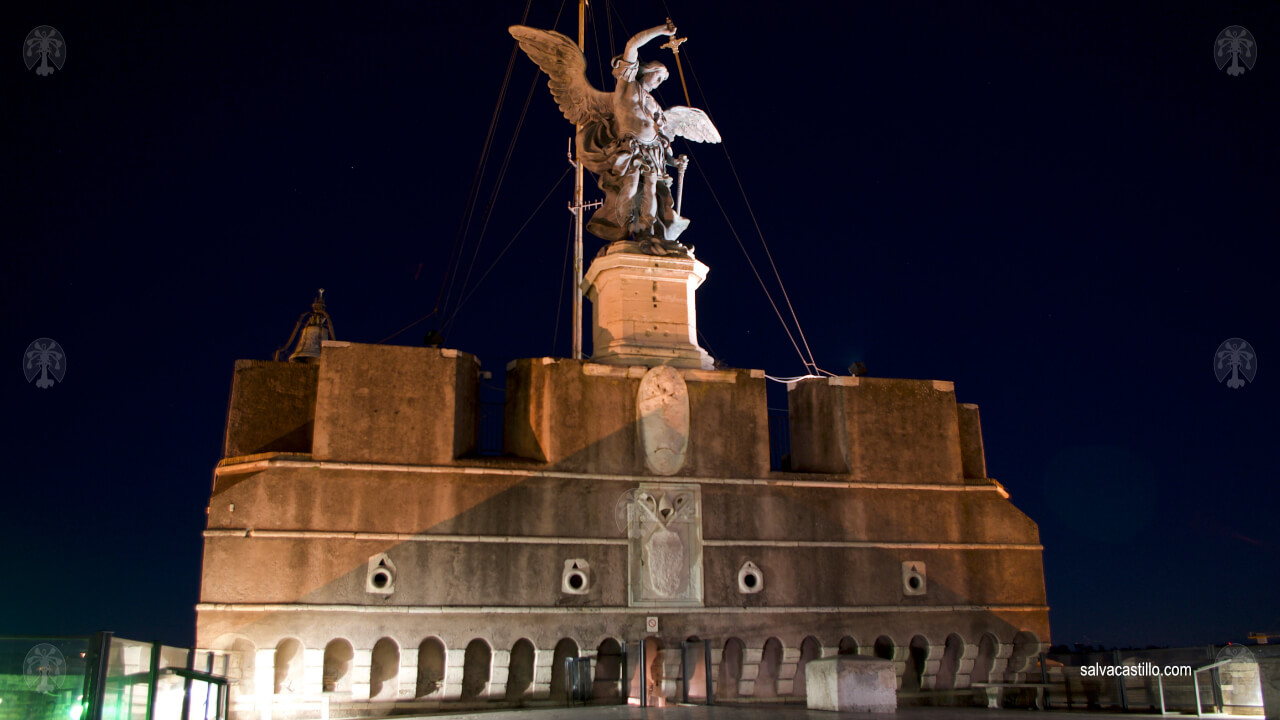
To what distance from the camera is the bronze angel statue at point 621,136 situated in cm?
2148

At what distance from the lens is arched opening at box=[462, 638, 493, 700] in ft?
58.3

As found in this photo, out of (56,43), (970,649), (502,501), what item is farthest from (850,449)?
(56,43)

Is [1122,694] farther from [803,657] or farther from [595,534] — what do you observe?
[595,534]

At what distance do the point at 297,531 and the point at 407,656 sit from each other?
285 centimetres

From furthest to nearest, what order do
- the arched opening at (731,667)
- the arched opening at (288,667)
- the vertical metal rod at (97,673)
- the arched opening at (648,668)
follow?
the arched opening at (731,667), the arched opening at (648,668), the arched opening at (288,667), the vertical metal rod at (97,673)

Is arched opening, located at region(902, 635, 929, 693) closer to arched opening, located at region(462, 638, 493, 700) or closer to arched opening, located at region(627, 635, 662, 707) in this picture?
arched opening, located at region(627, 635, 662, 707)

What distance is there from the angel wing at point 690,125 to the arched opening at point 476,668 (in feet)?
37.8

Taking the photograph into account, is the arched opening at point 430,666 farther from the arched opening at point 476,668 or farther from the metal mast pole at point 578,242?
the metal mast pole at point 578,242

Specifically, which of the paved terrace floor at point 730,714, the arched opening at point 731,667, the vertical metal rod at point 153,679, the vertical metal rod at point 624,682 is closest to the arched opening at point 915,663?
the paved terrace floor at point 730,714

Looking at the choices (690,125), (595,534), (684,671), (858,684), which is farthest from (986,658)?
(690,125)

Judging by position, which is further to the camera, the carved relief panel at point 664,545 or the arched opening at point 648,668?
the carved relief panel at point 664,545

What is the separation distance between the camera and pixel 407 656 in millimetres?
17375

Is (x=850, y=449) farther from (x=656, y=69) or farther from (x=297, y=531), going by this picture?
(x=297, y=531)

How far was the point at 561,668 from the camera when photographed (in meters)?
18.2
